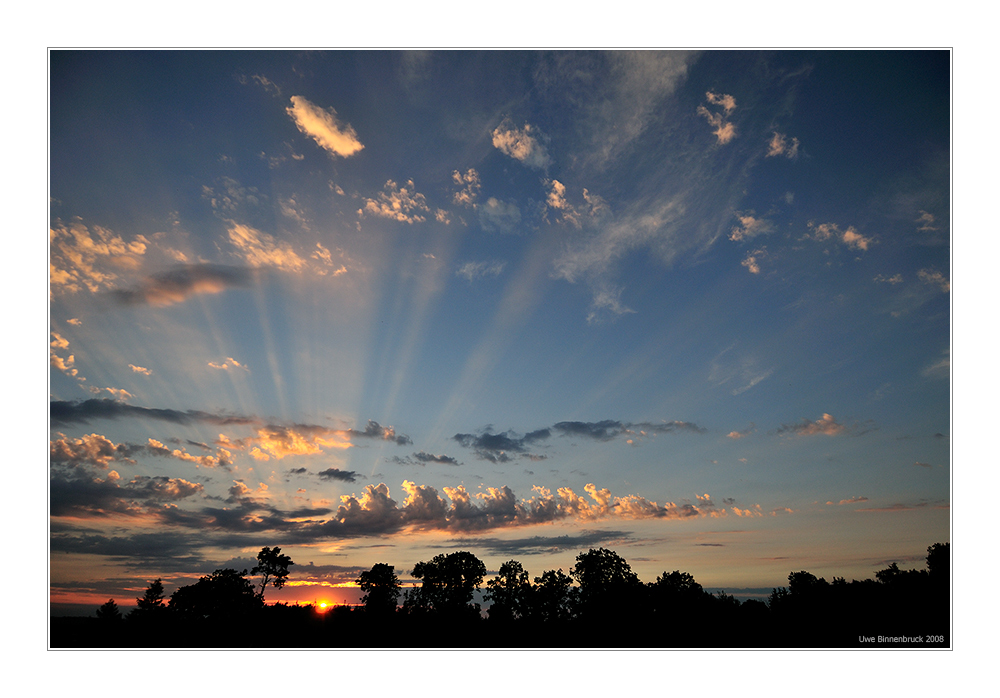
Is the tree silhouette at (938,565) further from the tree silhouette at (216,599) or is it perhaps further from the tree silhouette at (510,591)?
the tree silhouette at (216,599)

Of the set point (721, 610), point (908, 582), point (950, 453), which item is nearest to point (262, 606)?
point (721, 610)

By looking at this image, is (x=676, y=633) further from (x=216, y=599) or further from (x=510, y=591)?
(x=216, y=599)

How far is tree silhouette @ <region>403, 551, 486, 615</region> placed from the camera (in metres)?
114

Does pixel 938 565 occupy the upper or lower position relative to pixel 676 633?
upper

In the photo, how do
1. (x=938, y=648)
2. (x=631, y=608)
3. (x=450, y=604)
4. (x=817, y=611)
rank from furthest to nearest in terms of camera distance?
1. (x=450, y=604)
2. (x=631, y=608)
3. (x=817, y=611)
4. (x=938, y=648)

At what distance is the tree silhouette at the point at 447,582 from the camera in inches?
4508

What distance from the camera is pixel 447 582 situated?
4656 inches

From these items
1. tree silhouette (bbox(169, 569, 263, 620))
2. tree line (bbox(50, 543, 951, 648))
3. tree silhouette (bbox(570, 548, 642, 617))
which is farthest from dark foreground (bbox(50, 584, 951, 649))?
tree silhouette (bbox(169, 569, 263, 620))

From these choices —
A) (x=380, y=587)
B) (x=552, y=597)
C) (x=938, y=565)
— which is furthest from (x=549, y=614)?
(x=938, y=565)

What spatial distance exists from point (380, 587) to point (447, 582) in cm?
2436

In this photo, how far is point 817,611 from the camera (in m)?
51.8
